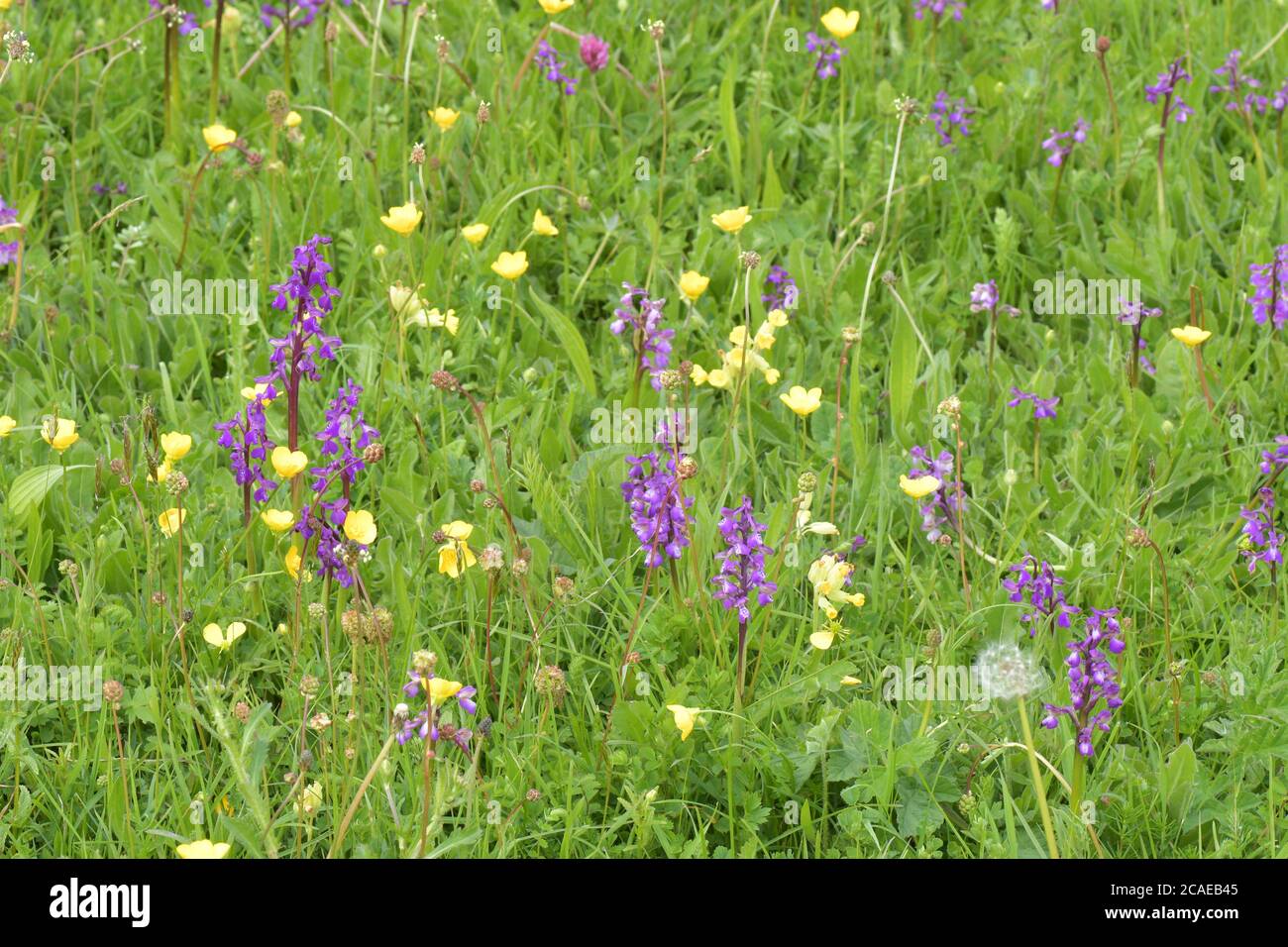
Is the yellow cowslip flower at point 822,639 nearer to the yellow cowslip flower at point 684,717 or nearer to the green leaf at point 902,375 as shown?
the yellow cowslip flower at point 684,717

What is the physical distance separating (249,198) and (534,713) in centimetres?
236

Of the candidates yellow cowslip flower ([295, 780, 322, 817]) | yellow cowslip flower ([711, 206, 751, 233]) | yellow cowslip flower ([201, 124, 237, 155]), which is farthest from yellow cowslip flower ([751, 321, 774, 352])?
yellow cowslip flower ([201, 124, 237, 155])

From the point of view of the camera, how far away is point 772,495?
4004 mm

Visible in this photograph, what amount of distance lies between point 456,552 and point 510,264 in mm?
1159

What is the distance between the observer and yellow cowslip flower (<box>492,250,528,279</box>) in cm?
428

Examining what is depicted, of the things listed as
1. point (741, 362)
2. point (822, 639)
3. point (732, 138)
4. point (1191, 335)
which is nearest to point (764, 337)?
point (741, 362)

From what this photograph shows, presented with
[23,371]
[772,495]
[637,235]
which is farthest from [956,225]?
[23,371]

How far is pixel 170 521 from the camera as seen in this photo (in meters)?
3.44

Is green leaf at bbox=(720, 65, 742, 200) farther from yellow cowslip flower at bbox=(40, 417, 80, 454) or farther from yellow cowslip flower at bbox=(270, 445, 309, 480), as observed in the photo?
yellow cowslip flower at bbox=(40, 417, 80, 454)

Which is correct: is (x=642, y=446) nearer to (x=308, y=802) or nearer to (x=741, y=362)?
(x=741, y=362)

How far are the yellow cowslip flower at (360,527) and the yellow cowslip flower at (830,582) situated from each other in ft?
3.30

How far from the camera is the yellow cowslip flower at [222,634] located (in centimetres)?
333

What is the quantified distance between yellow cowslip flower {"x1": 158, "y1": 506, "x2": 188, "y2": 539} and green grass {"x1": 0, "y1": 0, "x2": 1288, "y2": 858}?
0.37 feet

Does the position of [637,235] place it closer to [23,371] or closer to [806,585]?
[806,585]
